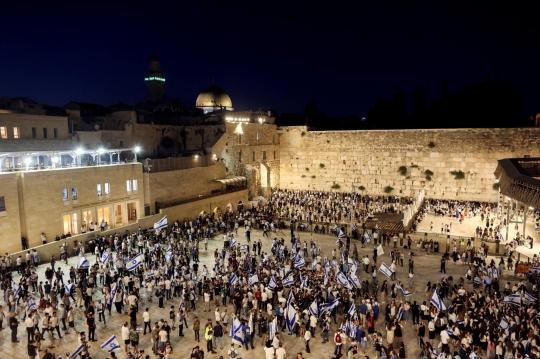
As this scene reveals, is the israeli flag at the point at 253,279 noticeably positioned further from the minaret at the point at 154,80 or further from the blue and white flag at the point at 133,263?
the minaret at the point at 154,80

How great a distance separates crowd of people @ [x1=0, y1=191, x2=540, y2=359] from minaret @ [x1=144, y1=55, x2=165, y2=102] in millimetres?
39694

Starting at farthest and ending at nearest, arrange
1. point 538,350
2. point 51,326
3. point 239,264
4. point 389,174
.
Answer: point 389,174, point 239,264, point 51,326, point 538,350

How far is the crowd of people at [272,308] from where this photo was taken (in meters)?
10.6

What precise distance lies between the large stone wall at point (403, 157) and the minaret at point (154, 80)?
22.8 meters

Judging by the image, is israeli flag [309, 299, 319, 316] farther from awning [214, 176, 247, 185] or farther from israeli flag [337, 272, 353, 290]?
awning [214, 176, 247, 185]

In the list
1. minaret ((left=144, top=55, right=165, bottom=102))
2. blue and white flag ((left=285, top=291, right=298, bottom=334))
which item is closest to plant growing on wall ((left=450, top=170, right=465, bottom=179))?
blue and white flag ((left=285, top=291, right=298, bottom=334))

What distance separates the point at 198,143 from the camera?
36875mm

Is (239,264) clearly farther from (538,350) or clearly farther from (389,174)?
(389,174)

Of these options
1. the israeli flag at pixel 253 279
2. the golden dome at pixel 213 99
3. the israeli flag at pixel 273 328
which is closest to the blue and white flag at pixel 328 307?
the israeli flag at pixel 273 328

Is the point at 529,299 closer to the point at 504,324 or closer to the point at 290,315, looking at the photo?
the point at 504,324

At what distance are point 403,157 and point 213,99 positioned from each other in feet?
77.3

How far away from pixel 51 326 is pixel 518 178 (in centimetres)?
2139

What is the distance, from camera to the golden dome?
47469 mm

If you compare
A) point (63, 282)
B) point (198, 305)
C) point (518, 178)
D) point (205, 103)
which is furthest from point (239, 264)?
point (205, 103)
